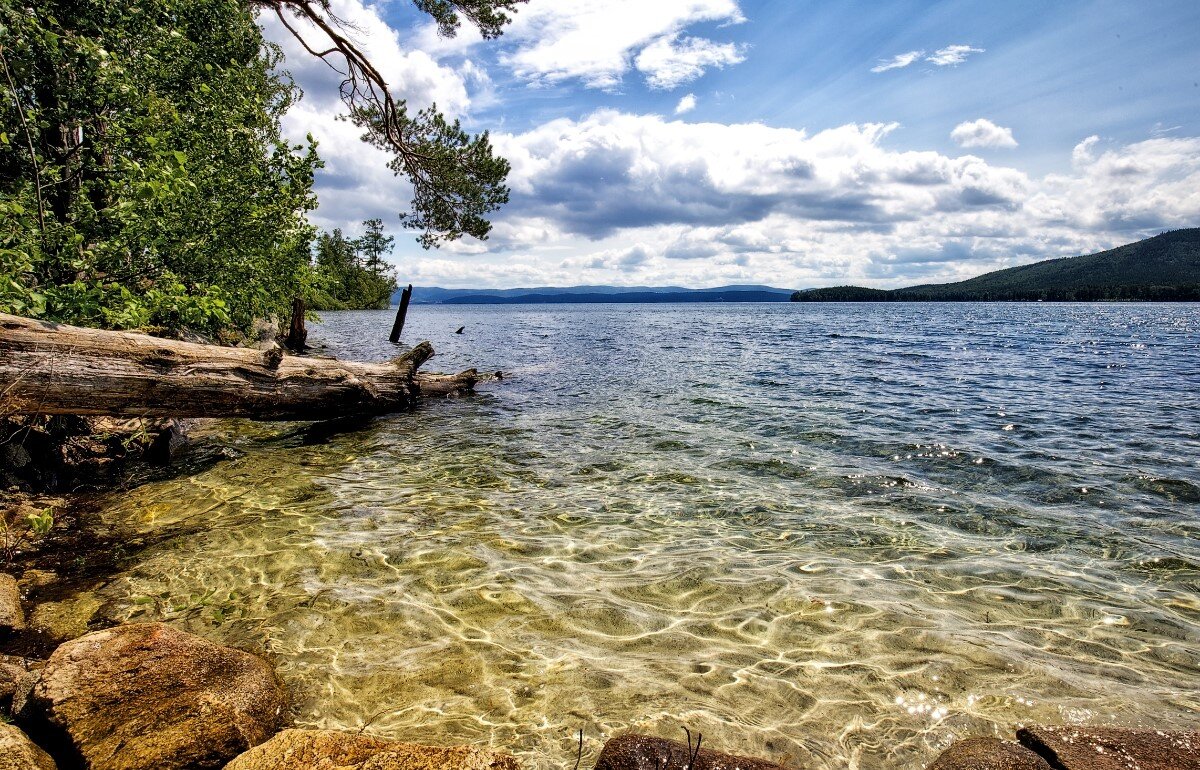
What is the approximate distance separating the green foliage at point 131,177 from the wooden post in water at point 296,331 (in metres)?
6.85

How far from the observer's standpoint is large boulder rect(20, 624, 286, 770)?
2.75 meters

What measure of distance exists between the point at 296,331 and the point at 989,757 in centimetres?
2189

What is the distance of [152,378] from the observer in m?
7.50

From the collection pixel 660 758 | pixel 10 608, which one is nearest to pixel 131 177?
pixel 10 608

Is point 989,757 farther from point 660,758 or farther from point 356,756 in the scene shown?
point 356,756

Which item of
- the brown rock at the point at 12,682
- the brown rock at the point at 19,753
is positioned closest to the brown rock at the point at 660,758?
the brown rock at the point at 19,753

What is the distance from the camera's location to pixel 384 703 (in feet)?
11.5

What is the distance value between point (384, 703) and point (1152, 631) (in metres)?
6.20

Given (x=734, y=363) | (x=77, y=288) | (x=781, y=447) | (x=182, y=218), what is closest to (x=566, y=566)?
(x=781, y=447)

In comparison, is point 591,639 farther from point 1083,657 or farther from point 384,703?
point 1083,657

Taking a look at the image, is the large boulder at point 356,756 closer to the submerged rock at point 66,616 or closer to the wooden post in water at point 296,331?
the submerged rock at point 66,616

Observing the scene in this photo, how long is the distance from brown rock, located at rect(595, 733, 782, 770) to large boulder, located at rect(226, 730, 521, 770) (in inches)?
18.7

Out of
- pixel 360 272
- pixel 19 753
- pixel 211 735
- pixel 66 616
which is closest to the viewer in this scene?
pixel 19 753

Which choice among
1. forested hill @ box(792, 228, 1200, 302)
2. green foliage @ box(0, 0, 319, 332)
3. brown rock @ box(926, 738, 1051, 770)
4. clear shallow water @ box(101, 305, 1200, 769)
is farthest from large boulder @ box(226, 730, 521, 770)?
forested hill @ box(792, 228, 1200, 302)
